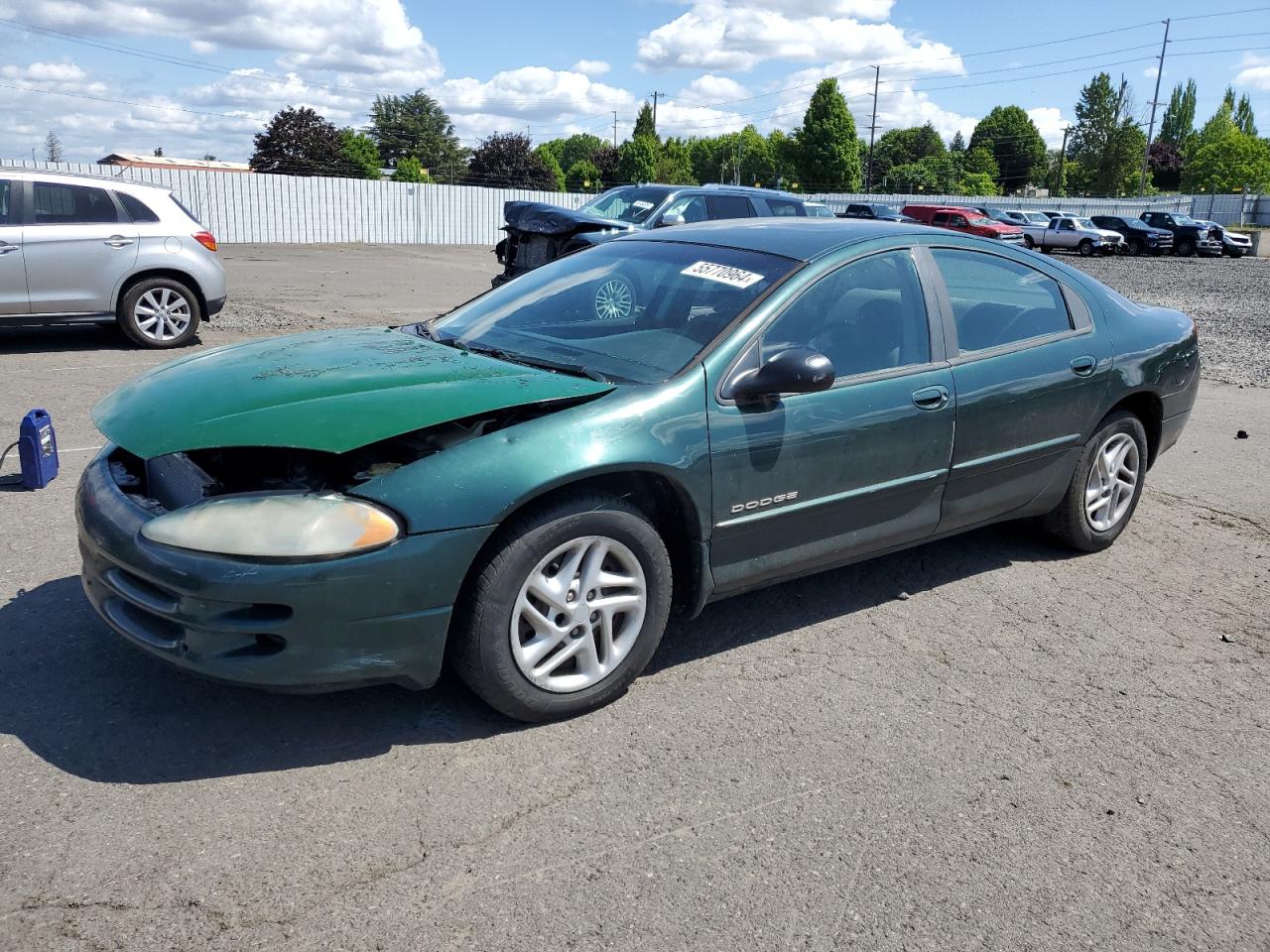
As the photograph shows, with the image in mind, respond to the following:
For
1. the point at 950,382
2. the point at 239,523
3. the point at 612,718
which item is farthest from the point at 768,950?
the point at 950,382

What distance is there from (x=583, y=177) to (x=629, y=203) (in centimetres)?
8329

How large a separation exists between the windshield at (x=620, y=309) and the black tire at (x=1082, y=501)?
1939 mm

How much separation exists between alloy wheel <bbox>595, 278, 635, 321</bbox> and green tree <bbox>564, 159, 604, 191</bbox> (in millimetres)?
74042

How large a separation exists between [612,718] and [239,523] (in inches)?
51.7

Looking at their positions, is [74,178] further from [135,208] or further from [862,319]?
[862,319]

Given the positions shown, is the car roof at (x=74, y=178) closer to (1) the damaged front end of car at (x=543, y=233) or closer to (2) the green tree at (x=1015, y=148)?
(1) the damaged front end of car at (x=543, y=233)

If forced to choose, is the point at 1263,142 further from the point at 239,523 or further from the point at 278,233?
the point at 239,523

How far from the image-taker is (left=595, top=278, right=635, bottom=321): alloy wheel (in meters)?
4.19

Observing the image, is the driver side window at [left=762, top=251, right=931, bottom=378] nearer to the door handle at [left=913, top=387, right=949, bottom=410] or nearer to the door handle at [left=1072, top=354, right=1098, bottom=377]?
the door handle at [left=913, top=387, right=949, bottom=410]

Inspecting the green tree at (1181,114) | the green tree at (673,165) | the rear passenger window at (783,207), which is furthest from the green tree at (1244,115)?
the rear passenger window at (783,207)

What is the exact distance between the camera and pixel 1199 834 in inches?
115

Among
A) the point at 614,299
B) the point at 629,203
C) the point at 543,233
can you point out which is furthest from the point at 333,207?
the point at 614,299

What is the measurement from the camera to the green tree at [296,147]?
247 ft

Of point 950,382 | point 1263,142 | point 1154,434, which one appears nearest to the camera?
point 950,382
